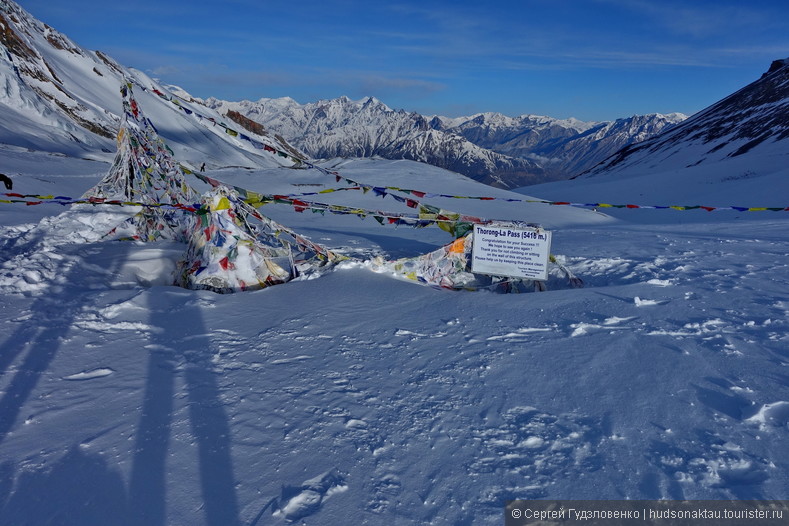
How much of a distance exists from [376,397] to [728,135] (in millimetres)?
63048

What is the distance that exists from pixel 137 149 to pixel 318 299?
528 cm

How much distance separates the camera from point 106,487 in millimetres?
2289

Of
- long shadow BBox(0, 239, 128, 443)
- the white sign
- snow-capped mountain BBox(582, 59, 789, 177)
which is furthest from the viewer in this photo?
snow-capped mountain BBox(582, 59, 789, 177)

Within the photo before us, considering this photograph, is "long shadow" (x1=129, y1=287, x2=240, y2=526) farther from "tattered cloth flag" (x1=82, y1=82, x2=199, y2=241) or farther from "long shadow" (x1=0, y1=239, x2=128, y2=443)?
"tattered cloth flag" (x1=82, y1=82, x2=199, y2=241)

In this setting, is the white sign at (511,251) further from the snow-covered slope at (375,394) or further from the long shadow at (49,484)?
the long shadow at (49,484)

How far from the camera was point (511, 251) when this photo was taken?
221 inches

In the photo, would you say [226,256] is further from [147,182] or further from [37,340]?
[147,182]

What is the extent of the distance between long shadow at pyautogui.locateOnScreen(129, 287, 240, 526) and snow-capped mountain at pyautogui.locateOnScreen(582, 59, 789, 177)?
36.5 meters

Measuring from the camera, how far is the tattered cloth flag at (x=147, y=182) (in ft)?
25.3

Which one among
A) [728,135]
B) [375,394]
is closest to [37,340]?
[375,394]

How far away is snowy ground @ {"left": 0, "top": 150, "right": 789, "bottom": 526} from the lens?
2.27 metres

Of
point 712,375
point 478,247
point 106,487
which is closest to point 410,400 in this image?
point 106,487

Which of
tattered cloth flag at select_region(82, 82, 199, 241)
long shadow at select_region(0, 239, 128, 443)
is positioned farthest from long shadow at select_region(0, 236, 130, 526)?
tattered cloth flag at select_region(82, 82, 199, 241)

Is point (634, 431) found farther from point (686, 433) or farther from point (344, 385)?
point (344, 385)
